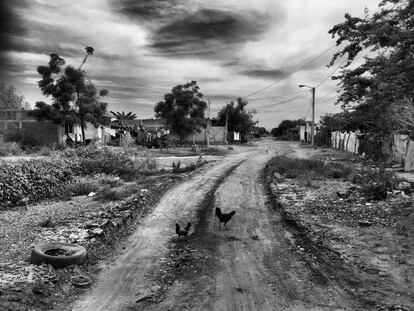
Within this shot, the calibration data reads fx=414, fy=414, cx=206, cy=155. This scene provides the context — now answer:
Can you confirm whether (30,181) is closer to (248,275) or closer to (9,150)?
(248,275)

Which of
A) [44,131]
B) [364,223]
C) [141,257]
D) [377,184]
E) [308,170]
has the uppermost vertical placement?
[44,131]

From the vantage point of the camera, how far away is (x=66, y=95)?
34.2 metres

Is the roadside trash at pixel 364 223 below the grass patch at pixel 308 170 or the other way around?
below

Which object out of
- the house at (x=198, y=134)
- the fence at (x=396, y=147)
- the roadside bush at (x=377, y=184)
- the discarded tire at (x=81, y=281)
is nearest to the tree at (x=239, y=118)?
the house at (x=198, y=134)

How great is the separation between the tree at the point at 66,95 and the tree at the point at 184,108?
9.86 meters

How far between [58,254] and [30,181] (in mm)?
6595

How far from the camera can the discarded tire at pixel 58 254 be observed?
7031 millimetres

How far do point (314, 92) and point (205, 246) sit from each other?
43799mm

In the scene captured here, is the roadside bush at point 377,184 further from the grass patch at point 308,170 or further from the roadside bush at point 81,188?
the roadside bush at point 81,188

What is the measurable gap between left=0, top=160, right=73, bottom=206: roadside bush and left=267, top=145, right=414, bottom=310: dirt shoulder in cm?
761

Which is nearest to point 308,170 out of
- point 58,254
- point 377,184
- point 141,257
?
point 377,184

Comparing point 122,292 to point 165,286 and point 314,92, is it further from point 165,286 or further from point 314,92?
point 314,92

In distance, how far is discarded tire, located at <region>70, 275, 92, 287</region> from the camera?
258 inches

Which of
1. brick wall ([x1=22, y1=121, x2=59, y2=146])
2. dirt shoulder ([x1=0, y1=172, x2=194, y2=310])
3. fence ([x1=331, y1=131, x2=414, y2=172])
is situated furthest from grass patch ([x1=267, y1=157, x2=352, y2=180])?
brick wall ([x1=22, y1=121, x2=59, y2=146])
